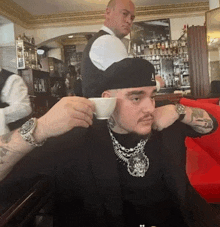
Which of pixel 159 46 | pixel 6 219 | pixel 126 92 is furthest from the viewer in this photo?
pixel 159 46

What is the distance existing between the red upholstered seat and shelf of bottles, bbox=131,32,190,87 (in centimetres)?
22

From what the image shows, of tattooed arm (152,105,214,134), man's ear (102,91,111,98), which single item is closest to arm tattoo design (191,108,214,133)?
tattooed arm (152,105,214,134)

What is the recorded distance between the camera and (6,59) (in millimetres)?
588

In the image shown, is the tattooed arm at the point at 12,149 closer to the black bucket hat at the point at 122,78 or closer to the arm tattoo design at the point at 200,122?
the black bucket hat at the point at 122,78

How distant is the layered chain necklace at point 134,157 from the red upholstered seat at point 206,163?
0.37 meters

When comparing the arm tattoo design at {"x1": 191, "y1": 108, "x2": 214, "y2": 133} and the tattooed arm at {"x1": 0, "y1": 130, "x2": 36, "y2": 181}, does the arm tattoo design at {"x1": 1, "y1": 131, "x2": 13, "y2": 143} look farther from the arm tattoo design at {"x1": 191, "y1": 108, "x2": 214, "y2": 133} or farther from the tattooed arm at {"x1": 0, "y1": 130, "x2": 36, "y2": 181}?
the arm tattoo design at {"x1": 191, "y1": 108, "x2": 214, "y2": 133}

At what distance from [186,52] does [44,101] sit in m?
0.46

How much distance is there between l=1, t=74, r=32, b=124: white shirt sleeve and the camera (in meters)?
0.53

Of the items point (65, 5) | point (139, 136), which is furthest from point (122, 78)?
point (65, 5)

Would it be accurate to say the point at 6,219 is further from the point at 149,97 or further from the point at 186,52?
the point at 186,52

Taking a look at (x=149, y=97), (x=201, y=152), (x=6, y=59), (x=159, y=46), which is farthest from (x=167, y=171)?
(x=201, y=152)

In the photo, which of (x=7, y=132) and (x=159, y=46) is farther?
(x=159, y=46)

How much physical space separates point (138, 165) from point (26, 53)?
1.32ft

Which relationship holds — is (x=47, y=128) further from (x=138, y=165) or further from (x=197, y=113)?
(x=197, y=113)
